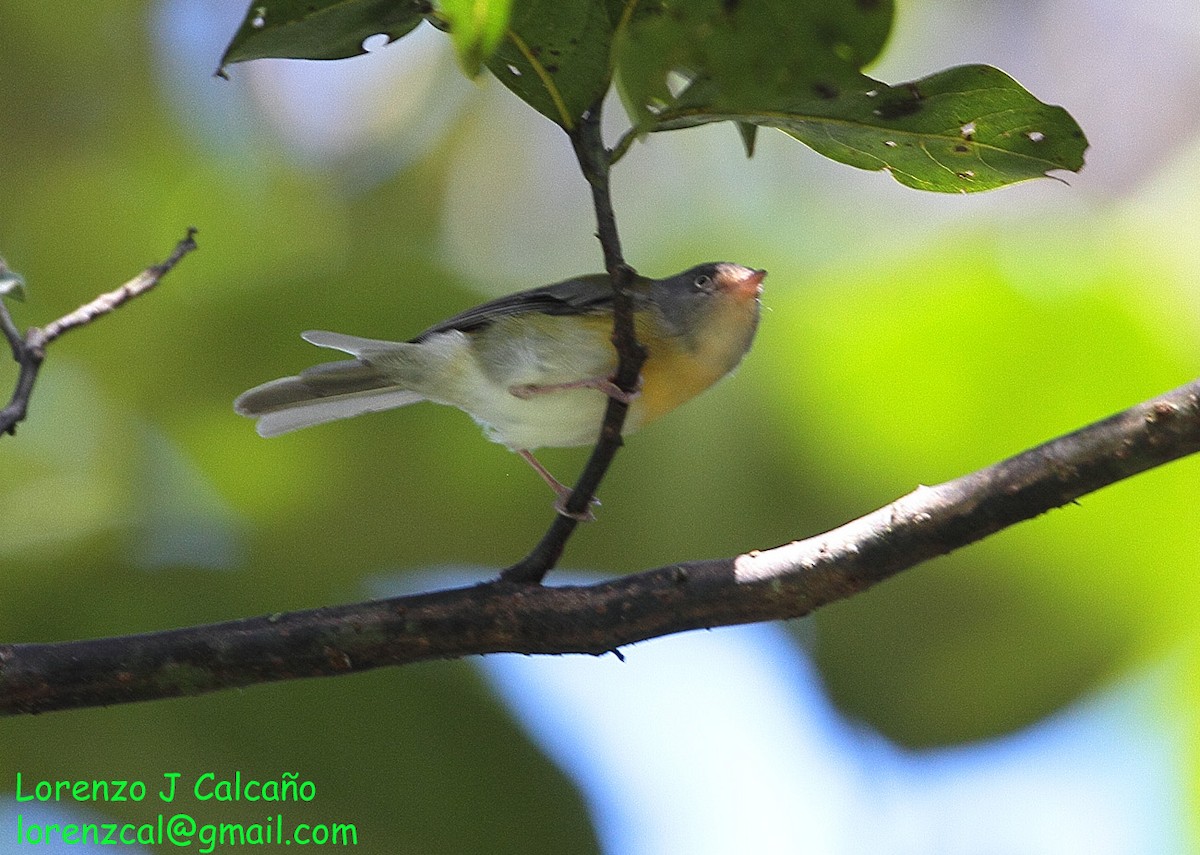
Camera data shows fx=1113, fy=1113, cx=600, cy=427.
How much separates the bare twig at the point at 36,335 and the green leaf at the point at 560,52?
0.98m

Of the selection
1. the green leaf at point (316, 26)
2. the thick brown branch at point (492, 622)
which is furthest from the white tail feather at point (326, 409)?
the green leaf at point (316, 26)

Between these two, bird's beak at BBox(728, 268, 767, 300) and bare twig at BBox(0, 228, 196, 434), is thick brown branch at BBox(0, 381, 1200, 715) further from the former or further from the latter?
bird's beak at BBox(728, 268, 767, 300)

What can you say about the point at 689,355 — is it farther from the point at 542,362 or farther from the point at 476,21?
the point at 476,21

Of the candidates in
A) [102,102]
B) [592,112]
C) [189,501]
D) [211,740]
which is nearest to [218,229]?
[102,102]

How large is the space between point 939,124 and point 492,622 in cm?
86

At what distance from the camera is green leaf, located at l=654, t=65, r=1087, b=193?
1.20 metres

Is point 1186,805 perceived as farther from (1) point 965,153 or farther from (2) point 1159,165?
(1) point 965,153

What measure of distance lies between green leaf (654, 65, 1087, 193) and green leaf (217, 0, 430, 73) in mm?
297

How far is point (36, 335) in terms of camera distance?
1902 mm

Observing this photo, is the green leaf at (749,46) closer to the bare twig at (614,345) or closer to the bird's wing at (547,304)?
the bare twig at (614,345)

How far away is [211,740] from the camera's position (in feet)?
11.4

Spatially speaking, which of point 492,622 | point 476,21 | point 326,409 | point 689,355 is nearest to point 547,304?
point 689,355

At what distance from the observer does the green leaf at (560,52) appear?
1.13 metres

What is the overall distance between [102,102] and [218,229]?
594 mm
